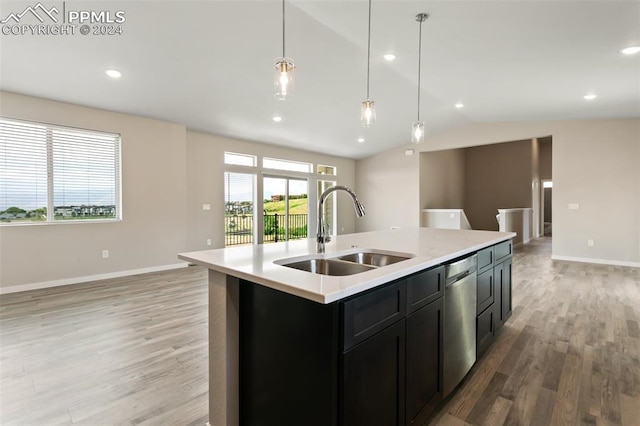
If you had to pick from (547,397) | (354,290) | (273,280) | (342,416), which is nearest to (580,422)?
(547,397)

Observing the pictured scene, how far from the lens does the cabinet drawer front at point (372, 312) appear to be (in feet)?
3.57

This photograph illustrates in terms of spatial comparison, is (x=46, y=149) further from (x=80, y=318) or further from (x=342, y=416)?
(x=342, y=416)

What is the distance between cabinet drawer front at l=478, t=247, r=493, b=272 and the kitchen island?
0.28 meters

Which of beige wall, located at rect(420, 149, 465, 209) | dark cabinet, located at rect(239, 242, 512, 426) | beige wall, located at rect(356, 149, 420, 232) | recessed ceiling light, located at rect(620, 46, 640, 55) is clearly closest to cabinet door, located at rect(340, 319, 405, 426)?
dark cabinet, located at rect(239, 242, 512, 426)

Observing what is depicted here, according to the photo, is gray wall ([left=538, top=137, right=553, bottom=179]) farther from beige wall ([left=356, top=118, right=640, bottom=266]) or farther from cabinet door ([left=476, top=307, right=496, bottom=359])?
cabinet door ([left=476, top=307, right=496, bottom=359])

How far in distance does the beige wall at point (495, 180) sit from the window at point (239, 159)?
7.98 metres

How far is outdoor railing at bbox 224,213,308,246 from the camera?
253 inches

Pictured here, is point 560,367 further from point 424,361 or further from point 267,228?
point 267,228

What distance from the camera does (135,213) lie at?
4.89 m

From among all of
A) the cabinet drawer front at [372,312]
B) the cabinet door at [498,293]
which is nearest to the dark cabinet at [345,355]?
the cabinet drawer front at [372,312]

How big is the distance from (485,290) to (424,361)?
1.07 m

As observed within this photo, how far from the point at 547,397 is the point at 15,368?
346cm

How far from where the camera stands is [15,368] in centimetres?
212

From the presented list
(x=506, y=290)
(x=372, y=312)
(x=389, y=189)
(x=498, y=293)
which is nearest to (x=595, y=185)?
(x=389, y=189)
